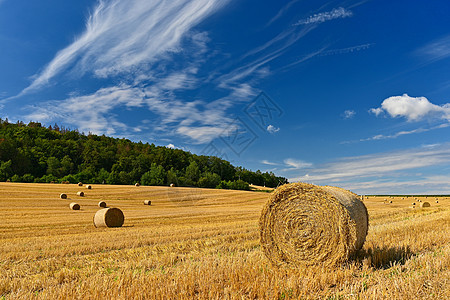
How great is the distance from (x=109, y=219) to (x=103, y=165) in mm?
60017

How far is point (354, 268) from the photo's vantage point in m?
5.46

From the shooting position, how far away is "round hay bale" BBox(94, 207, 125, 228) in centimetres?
1624

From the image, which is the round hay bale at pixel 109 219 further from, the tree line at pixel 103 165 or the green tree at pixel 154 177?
the green tree at pixel 154 177

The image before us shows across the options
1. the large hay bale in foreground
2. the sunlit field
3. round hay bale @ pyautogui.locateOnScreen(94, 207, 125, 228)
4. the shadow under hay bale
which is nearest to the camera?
the sunlit field

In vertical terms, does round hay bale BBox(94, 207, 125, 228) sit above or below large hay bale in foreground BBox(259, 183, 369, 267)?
below

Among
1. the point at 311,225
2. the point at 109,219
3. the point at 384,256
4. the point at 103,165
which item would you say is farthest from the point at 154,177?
the point at 384,256

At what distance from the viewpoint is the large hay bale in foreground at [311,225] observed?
19.7ft

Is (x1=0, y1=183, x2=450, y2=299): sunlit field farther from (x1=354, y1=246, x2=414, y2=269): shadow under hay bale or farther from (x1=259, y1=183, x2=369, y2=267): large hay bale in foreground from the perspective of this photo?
(x1=259, y1=183, x2=369, y2=267): large hay bale in foreground

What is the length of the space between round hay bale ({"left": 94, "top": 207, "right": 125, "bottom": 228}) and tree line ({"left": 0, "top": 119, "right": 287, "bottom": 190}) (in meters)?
44.3

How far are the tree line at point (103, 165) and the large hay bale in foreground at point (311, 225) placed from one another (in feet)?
177

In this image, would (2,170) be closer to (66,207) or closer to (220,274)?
(66,207)

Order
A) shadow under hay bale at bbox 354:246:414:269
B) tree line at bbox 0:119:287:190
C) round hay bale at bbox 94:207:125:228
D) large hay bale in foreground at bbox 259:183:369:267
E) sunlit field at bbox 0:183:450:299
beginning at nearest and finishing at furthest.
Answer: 1. sunlit field at bbox 0:183:450:299
2. shadow under hay bale at bbox 354:246:414:269
3. large hay bale in foreground at bbox 259:183:369:267
4. round hay bale at bbox 94:207:125:228
5. tree line at bbox 0:119:287:190

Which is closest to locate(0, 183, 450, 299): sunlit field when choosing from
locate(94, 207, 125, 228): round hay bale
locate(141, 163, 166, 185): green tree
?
locate(94, 207, 125, 228): round hay bale

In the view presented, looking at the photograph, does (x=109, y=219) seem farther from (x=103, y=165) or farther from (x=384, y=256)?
(x=103, y=165)
